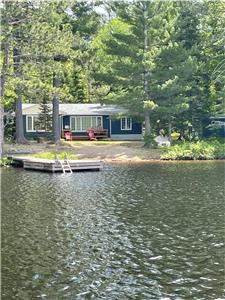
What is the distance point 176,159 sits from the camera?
37.9m

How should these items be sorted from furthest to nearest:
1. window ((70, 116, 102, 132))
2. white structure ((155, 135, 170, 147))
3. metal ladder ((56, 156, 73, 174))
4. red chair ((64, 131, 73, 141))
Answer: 1. window ((70, 116, 102, 132))
2. red chair ((64, 131, 73, 141))
3. white structure ((155, 135, 170, 147))
4. metal ladder ((56, 156, 73, 174))

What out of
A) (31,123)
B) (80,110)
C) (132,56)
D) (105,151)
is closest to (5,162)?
(105,151)

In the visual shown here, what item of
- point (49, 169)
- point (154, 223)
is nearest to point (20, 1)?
point (49, 169)

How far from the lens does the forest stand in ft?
110

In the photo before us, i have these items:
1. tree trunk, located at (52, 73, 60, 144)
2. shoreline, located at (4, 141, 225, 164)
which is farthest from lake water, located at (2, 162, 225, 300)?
tree trunk, located at (52, 73, 60, 144)

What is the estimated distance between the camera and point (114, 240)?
44.8 ft

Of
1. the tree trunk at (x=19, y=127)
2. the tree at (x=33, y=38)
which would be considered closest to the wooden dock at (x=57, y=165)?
the tree at (x=33, y=38)

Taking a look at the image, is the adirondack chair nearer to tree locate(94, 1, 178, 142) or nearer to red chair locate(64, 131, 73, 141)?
red chair locate(64, 131, 73, 141)

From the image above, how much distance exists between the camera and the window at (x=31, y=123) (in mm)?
48125

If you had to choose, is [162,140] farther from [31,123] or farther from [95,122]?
[31,123]

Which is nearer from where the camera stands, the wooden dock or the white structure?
the wooden dock

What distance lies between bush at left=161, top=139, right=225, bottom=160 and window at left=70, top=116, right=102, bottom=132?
12.5 meters

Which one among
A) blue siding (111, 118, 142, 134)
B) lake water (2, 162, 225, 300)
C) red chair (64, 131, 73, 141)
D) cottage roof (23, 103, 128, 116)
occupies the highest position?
cottage roof (23, 103, 128, 116)

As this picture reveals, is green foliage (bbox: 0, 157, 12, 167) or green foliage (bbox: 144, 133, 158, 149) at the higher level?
green foliage (bbox: 144, 133, 158, 149)
